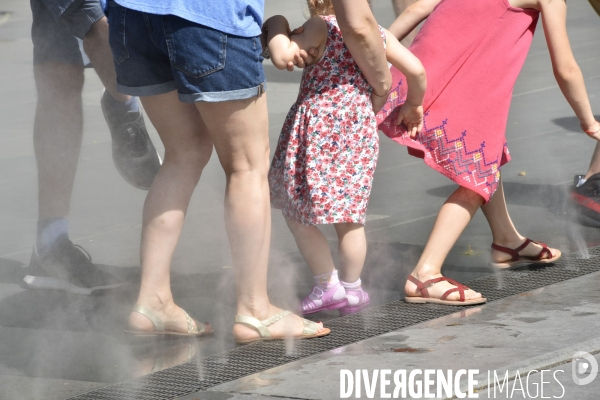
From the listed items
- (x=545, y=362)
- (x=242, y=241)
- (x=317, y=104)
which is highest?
(x=317, y=104)

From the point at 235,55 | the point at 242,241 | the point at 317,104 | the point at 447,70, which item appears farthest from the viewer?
the point at 447,70

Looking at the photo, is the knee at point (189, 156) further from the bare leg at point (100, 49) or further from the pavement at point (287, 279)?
the bare leg at point (100, 49)

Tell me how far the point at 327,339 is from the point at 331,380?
50 centimetres

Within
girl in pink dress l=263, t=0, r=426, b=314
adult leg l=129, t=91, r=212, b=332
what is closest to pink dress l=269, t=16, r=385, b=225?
girl in pink dress l=263, t=0, r=426, b=314

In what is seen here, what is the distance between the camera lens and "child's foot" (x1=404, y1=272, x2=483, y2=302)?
391 cm

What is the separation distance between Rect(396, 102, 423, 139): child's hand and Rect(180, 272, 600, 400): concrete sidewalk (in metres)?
0.79

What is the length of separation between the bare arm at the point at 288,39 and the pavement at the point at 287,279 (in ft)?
3.50

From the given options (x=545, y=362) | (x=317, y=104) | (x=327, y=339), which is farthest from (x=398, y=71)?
(x=545, y=362)

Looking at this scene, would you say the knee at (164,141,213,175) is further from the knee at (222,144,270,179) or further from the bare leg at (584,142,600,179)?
the bare leg at (584,142,600,179)

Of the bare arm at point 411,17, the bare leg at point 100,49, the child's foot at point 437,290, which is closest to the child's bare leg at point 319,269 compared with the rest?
the child's foot at point 437,290

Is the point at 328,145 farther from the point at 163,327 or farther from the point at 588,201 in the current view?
the point at 588,201

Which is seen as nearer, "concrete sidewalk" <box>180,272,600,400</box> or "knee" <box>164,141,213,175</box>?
"concrete sidewalk" <box>180,272,600,400</box>

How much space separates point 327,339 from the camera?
11.8 ft

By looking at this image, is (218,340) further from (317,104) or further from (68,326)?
(317,104)
